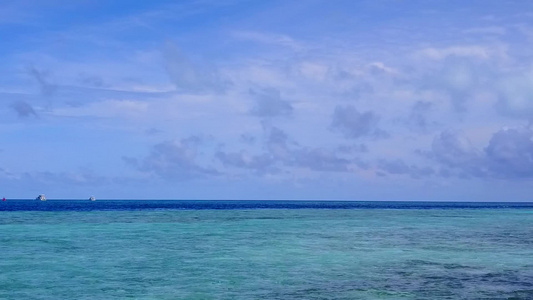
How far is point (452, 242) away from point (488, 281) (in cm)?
1739

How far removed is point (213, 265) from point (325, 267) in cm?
519

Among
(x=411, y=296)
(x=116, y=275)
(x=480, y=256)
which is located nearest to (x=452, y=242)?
(x=480, y=256)

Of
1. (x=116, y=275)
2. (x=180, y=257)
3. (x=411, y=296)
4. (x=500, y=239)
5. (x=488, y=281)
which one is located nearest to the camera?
(x=411, y=296)

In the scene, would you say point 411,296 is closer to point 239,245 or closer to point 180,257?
point 180,257

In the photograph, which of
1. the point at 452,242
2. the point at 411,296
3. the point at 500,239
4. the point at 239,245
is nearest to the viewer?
the point at 411,296

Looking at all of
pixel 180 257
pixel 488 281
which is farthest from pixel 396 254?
pixel 180 257

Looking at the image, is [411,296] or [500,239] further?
[500,239]

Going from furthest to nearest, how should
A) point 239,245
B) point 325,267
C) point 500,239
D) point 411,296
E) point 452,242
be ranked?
point 500,239
point 452,242
point 239,245
point 325,267
point 411,296

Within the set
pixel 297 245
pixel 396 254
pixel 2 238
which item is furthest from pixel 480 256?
pixel 2 238

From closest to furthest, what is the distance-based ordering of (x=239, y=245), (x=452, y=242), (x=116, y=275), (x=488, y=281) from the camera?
(x=488, y=281) → (x=116, y=275) → (x=239, y=245) → (x=452, y=242)

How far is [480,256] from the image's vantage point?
99.7ft

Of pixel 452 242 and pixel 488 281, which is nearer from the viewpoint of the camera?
pixel 488 281

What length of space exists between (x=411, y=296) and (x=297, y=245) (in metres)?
18.1

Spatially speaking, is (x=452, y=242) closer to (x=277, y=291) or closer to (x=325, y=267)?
(x=325, y=267)
